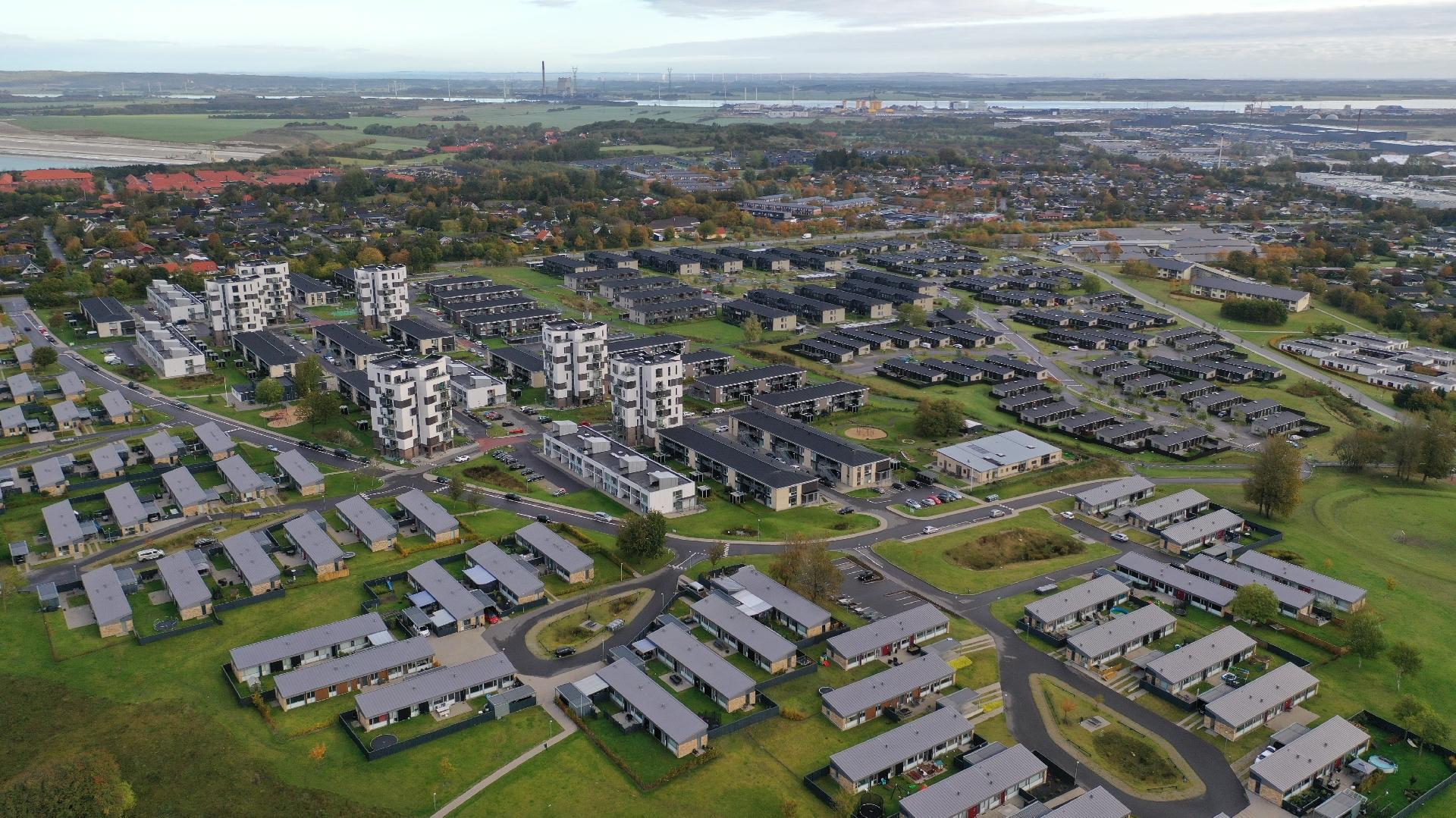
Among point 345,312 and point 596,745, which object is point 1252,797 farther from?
point 345,312

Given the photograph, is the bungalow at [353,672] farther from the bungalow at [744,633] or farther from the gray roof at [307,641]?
the bungalow at [744,633]

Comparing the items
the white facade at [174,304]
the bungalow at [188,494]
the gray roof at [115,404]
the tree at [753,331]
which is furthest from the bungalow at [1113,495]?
the white facade at [174,304]

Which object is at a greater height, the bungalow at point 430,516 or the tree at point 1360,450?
the tree at point 1360,450

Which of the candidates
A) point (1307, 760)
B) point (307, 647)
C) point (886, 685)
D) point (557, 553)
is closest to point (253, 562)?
point (307, 647)

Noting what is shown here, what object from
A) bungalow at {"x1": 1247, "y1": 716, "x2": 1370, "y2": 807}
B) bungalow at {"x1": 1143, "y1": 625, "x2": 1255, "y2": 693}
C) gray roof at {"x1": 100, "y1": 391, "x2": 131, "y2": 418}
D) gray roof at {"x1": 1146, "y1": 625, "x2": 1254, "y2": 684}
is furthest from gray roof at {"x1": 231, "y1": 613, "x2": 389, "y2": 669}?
gray roof at {"x1": 100, "y1": 391, "x2": 131, "y2": 418}

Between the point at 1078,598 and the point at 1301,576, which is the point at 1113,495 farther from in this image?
the point at 1078,598

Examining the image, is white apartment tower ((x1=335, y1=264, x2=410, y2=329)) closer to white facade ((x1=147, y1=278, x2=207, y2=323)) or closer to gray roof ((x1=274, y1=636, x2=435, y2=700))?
white facade ((x1=147, y1=278, x2=207, y2=323))
